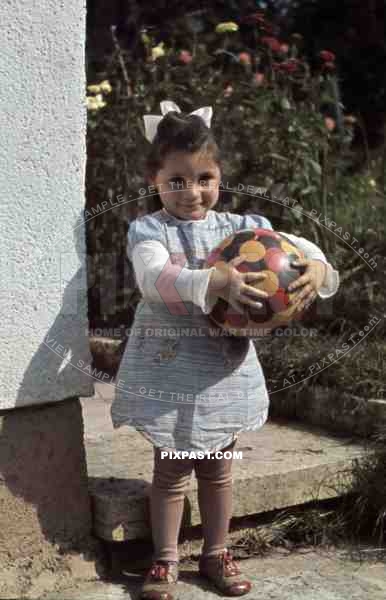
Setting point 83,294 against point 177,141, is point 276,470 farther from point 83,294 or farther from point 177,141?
point 177,141

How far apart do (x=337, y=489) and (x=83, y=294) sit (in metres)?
1.18

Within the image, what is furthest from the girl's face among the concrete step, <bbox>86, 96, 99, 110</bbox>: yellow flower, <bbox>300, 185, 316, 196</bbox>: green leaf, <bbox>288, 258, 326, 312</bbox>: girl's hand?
<bbox>300, 185, 316, 196</bbox>: green leaf

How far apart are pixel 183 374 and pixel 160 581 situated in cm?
62

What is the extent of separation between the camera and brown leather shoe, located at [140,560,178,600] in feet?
7.95

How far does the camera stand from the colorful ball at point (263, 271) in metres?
2.30

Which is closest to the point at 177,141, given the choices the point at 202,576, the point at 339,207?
the point at 202,576

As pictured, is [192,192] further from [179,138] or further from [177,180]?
[179,138]

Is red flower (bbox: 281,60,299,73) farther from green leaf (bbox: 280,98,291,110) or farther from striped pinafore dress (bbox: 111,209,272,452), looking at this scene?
striped pinafore dress (bbox: 111,209,272,452)

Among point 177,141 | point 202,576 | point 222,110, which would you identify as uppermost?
point 222,110

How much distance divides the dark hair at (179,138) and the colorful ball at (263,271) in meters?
0.31

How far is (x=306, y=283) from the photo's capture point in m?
2.37

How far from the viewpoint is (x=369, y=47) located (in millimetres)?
7926

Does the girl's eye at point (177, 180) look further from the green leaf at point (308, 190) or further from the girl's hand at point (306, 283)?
the green leaf at point (308, 190)

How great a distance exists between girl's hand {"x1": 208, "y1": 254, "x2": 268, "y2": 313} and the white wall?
18.7 inches
